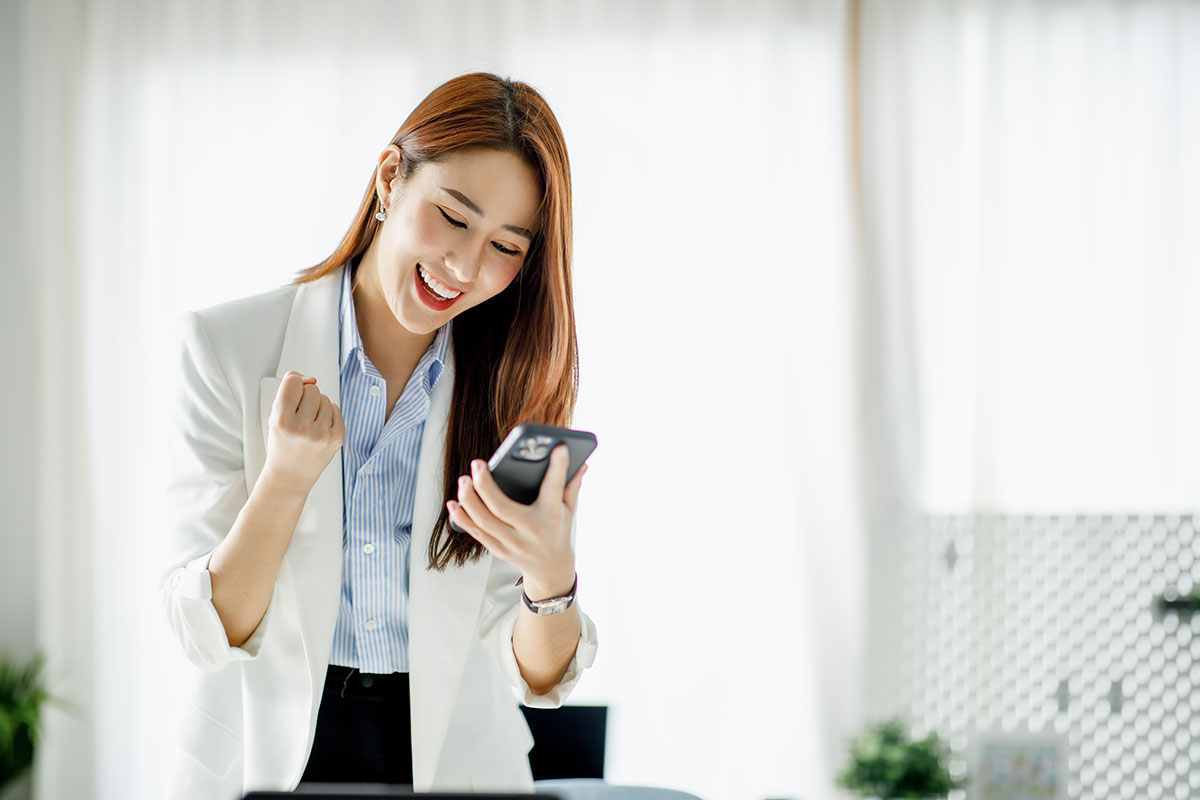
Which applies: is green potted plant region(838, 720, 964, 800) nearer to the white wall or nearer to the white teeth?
the white teeth

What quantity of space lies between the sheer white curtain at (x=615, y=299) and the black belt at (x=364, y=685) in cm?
173

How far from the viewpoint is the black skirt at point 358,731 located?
1084 millimetres

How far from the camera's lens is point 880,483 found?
284 centimetres

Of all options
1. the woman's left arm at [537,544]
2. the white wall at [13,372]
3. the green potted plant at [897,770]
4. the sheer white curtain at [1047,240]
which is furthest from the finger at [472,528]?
the white wall at [13,372]

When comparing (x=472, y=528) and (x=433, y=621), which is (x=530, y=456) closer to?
(x=472, y=528)

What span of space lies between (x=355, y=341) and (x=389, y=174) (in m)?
0.21

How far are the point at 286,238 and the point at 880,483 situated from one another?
2.00 metres

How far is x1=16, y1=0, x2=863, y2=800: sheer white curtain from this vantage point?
9.20ft

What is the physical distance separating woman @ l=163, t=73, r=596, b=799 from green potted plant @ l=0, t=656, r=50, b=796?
2.15 metres

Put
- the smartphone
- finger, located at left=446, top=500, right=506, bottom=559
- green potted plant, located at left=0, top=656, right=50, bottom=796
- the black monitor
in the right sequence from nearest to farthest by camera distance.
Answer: the smartphone
finger, located at left=446, top=500, right=506, bottom=559
the black monitor
green potted plant, located at left=0, top=656, right=50, bottom=796

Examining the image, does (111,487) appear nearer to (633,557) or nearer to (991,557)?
(633,557)

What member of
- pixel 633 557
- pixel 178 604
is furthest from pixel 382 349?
pixel 633 557

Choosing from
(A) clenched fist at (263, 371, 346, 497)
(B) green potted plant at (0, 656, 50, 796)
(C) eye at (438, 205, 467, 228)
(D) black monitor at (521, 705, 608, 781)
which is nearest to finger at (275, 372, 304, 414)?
(A) clenched fist at (263, 371, 346, 497)

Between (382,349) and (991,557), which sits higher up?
(382,349)
